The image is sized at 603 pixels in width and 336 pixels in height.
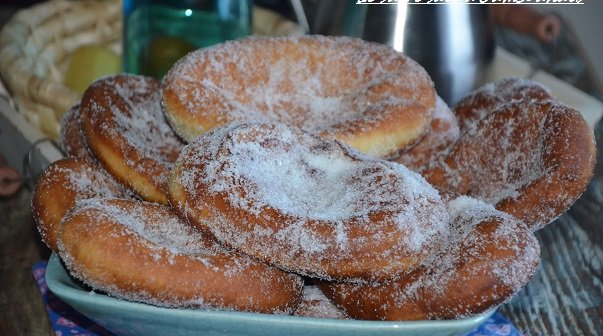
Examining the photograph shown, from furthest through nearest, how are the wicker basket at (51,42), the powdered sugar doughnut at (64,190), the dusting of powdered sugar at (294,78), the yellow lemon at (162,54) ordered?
the yellow lemon at (162,54)
the wicker basket at (51,42)
the dusting of powdered sugar at (294,78)
the powdered sugar doughnut at (64,190)

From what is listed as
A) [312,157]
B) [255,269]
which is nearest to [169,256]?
[255,269]

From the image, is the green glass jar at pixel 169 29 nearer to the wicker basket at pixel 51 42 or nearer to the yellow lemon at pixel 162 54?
the yellow lemon at pixel 162 54

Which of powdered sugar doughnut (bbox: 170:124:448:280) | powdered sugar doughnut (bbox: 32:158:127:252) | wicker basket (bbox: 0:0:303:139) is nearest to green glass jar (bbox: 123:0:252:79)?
wicker basket (bbox: 0:0:303:139)

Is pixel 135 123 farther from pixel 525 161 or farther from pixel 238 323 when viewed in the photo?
pixel 525 161

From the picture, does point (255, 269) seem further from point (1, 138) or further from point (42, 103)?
point (1, 138)

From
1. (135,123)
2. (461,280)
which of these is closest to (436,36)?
(135,123)

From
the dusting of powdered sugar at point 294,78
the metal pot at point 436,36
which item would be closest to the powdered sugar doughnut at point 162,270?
the dusting of powdered sugar at point 294,78
